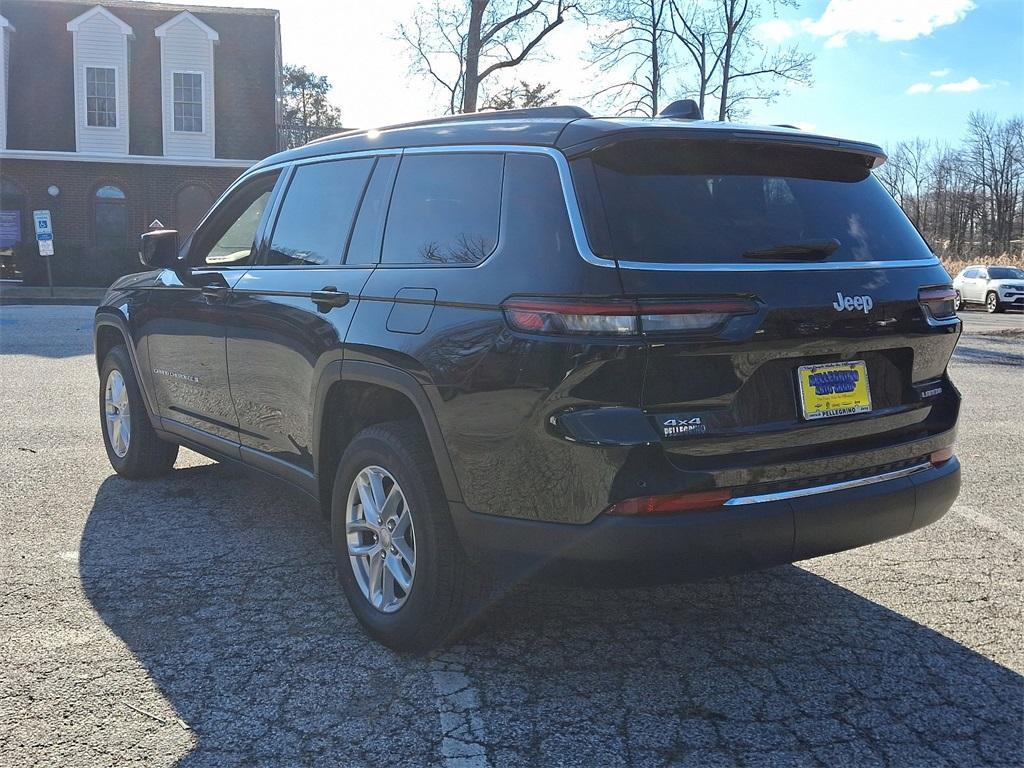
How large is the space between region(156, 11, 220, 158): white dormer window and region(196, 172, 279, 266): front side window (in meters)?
27.0

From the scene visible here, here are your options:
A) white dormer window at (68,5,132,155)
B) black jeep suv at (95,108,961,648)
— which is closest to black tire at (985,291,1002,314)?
white dormer window at (68,5,132,155)

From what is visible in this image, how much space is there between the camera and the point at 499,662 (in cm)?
346

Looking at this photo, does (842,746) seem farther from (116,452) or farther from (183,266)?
(116,452)

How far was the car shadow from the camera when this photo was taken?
9.48 ft

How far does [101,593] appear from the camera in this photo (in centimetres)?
405

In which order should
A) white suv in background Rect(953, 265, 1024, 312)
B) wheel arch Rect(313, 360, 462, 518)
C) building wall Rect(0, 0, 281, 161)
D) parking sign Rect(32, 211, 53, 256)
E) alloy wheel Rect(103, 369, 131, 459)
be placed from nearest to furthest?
1. wheel arch Rect(313, 360, 462, 518)
2. alloy wheel Rect(103, 369, 131, 459)
3. parking sign Rect(32, 211, 53, 256)
4. building wall Rect(0, 0, 281, 161)
5. white suv in background Rect(953, 265, 1024, 312)

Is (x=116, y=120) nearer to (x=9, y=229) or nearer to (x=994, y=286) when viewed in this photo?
(x=9, y=229)

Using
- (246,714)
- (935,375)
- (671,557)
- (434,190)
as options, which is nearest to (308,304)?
(434,190)

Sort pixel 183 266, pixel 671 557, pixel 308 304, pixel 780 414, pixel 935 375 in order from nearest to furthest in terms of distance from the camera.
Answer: pixel 671 557, pixel 780 414, pixel 935 375, pixel 308 304, pixel 183 266

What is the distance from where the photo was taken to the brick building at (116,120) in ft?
96.6

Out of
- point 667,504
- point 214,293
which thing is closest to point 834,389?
point 667,504

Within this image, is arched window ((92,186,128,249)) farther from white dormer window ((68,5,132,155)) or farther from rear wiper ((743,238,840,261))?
rear wiper ((743,238,840,261))

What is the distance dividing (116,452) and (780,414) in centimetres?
450

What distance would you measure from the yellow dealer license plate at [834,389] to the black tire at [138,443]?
3.98m
